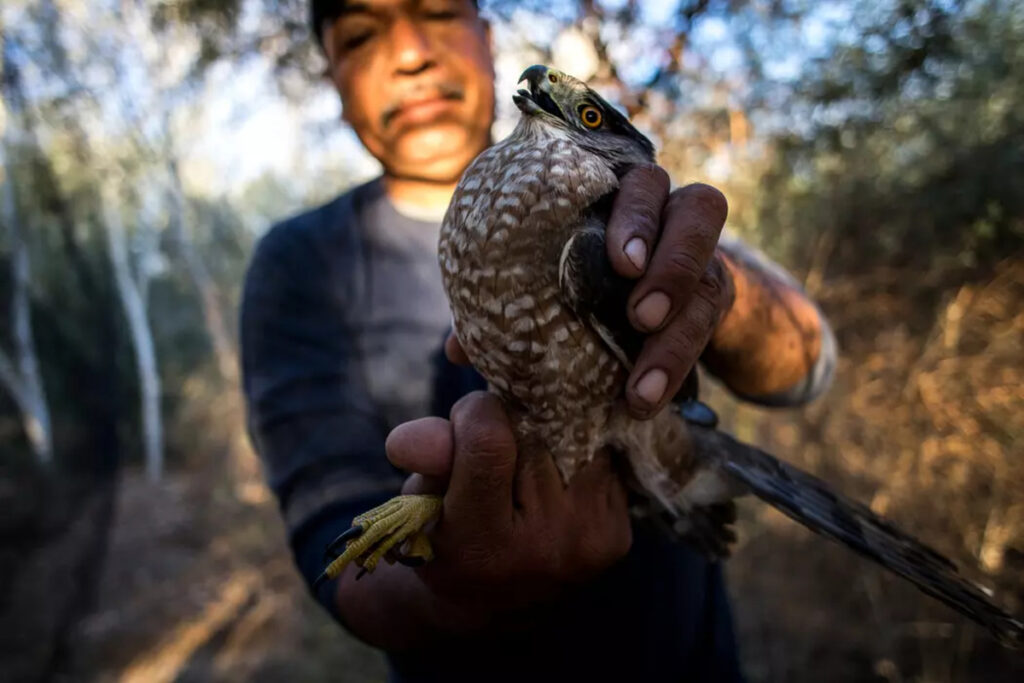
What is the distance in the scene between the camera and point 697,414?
2172mm

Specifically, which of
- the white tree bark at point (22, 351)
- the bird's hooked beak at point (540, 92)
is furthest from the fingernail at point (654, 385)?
the white tree bark at point (22, 351)

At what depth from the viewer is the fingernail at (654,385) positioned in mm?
1587

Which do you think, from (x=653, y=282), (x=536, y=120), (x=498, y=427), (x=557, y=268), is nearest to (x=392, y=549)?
(x=498, y=427)

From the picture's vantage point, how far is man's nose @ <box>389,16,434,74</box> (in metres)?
2.43

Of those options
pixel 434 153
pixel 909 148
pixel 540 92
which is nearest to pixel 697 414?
pixel 540 92

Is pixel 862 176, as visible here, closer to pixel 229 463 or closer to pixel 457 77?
pixel 457 77

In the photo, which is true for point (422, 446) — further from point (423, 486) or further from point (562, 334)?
point (562, 334)

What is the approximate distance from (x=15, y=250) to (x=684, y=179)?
1341cm

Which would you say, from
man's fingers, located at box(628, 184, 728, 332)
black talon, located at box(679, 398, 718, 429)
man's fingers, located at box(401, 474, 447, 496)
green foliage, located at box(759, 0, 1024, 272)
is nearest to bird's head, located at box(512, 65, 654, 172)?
man's fingers, located at box(628, 184, 728, 332)

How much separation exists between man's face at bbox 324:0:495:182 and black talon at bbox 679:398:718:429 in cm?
137

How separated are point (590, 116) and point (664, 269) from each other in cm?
84

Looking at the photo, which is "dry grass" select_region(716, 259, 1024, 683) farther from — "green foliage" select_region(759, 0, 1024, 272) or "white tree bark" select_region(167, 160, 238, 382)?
"white tree bark" select_region(167, 160, 238, 382)

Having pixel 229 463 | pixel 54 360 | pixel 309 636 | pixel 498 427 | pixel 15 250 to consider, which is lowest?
pixel 229 463

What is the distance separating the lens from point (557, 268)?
165cm
